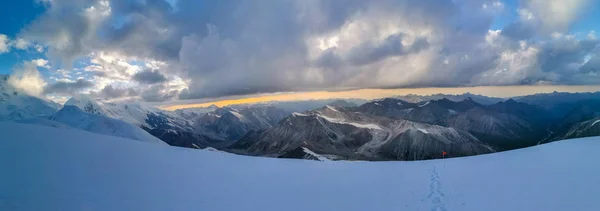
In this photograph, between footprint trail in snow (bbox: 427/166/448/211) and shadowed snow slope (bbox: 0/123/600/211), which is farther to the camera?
footprint trail in snow (bbox: 427/166/448/211)

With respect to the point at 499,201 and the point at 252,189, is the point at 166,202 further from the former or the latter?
the point at 499,201

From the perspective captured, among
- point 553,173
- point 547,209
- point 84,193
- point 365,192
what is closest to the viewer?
point 547,209

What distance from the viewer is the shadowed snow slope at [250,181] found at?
9836 millimetres

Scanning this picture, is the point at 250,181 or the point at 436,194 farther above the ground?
the point at 250,181

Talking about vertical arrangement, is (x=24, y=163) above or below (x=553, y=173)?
above

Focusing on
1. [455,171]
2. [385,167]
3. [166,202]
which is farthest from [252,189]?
[455,171]

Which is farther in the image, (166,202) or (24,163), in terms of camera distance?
(24,163)

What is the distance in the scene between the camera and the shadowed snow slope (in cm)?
984

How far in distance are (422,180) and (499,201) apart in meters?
3.75

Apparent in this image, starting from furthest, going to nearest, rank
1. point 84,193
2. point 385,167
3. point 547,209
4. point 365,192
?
point 385,167, point 365,192, point 84,193, point 547,209

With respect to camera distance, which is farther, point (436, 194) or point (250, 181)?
point (250, 181)

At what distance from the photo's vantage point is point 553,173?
13.1 m

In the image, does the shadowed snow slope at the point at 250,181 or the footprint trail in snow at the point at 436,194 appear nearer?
the shadowed snow slope at the point at 250,181

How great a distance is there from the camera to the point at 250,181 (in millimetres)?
13305
